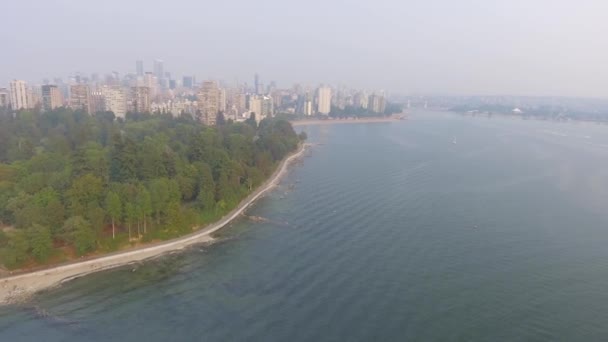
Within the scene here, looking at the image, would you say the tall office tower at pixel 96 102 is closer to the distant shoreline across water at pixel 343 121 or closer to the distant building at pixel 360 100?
the distant shoreline across water at pixel 343 121

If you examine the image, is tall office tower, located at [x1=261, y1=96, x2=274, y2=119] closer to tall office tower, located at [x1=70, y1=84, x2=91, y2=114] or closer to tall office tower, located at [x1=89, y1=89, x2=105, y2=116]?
tall office tower, located at [x1=89, y1=89, x2=105, y2=116]

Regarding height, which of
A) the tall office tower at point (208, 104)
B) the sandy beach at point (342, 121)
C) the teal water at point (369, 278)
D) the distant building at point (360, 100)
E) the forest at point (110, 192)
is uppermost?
the distant building at point (360, 100)

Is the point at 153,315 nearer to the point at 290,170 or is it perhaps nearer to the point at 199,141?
the point at 199,141

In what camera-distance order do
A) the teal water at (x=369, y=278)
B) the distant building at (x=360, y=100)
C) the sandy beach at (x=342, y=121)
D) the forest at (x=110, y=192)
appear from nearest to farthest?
the teal water at (x=369, y=278) → the forest at (x=110, y=192) → the sandy beach at (x=342, y=121) → the distant building at (x=360, y=100)

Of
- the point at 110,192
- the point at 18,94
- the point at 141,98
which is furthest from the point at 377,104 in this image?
the point at 110,192

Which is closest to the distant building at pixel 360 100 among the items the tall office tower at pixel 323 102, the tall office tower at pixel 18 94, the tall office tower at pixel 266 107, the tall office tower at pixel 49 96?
the tall office tower at pixel 323 102

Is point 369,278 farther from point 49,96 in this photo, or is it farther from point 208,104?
point 49,96
